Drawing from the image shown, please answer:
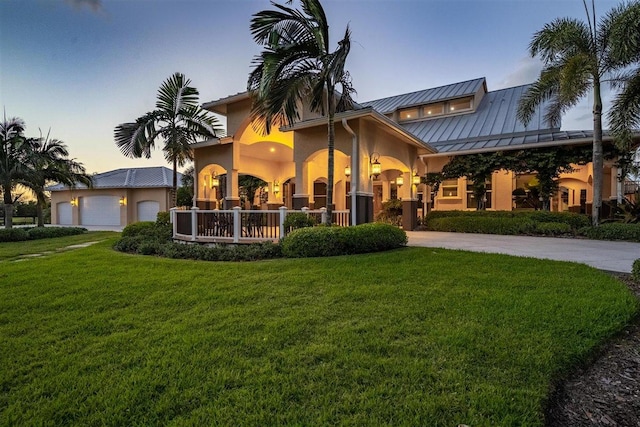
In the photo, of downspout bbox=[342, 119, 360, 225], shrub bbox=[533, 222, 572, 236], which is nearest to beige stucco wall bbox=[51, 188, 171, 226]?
downspout bbox=[342, 119, 360, 225]

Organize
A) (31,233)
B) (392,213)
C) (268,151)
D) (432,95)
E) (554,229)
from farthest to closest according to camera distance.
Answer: (432,95) → (31,233) → (392,213) → (268,151) → (554,229)

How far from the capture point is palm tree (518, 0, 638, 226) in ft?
32.6

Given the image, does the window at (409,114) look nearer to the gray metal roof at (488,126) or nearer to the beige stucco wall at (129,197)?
the gray metal roof at (488,126)

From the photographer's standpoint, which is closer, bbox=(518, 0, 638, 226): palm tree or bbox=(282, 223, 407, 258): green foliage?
bbox=(282, 223, 407, 258): green foliage

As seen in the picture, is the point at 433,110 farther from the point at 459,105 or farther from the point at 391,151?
the point at 391,151

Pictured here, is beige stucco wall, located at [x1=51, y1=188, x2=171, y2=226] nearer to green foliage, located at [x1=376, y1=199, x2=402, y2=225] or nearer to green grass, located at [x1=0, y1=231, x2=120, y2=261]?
green grass, located at [x1=0, y1=231, x2=120, y2=261]

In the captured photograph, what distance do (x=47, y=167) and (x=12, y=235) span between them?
4.78 meters

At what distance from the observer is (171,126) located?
11625 mm

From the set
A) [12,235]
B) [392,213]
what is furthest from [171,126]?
[12,235]

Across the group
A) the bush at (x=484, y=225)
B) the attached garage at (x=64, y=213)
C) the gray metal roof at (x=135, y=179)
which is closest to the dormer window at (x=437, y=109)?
the bush at (x=484, y=225)

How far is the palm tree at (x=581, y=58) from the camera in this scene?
992cm

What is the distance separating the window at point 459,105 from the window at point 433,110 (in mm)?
545

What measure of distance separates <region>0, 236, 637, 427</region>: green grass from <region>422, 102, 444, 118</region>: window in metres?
15.2

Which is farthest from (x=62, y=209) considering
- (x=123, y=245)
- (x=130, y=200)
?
(x=123, y=245)
